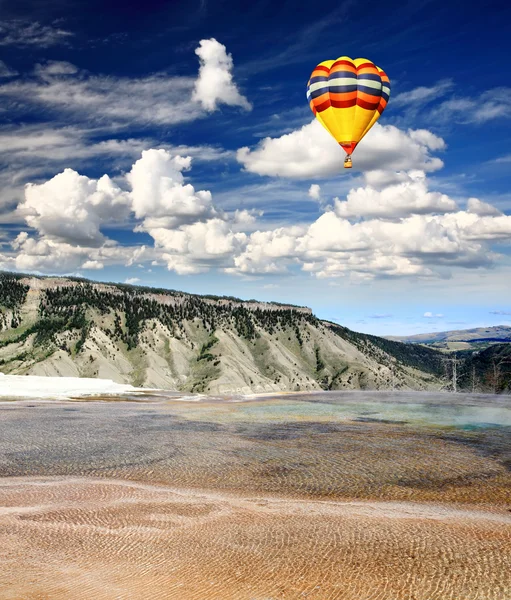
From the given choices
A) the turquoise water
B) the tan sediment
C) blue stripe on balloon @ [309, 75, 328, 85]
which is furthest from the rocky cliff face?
the tan sediment

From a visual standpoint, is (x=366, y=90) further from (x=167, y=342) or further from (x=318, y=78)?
(x=167, y=342)

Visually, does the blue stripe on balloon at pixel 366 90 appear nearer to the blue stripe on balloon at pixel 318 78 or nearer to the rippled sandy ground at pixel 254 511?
the blue stripe on balloon at pixel 318 78

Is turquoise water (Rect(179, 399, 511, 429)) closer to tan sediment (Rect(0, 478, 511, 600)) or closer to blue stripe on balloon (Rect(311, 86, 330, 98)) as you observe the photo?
tan sediment (Rect(0, 478, 511, 600))

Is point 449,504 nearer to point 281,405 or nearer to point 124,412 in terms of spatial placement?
point 124,412

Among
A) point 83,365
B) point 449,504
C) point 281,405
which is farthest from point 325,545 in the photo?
point 83,365

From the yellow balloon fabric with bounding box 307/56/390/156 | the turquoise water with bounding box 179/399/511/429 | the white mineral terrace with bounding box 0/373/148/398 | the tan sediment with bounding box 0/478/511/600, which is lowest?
the white mineral terrace with bounding box 0/373/148/398

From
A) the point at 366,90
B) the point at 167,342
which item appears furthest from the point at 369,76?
the point at 167,342
